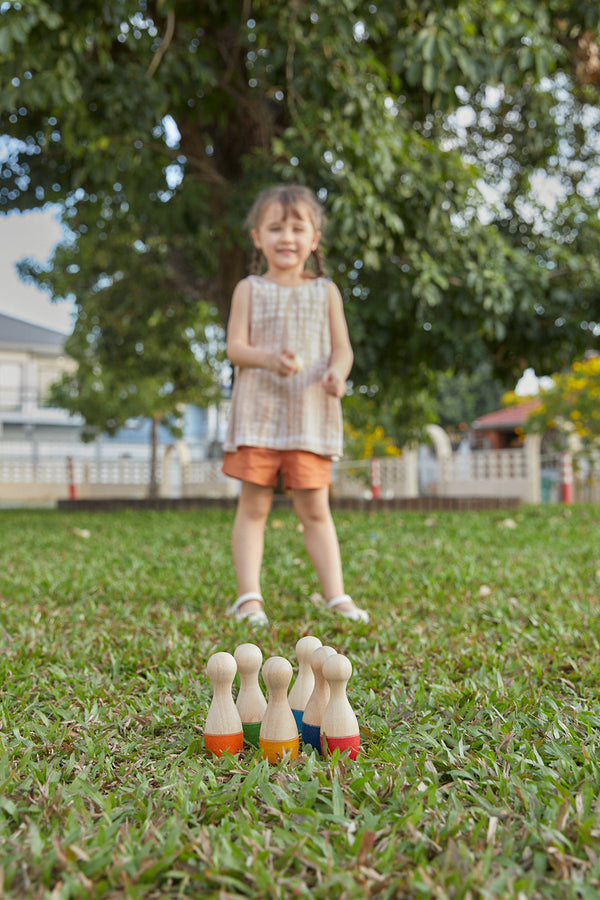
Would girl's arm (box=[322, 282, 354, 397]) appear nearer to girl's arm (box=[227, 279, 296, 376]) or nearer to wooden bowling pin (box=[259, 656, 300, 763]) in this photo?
girl's arm (box=[227, 279, 296, 376])

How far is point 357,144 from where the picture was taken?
5.52 meters

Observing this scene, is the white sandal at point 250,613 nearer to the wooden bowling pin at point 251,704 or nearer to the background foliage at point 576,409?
the wooden bowling pin at point 251,704

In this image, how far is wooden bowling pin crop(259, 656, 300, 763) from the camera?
1356 mm

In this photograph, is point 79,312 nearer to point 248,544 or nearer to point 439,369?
point 439,369

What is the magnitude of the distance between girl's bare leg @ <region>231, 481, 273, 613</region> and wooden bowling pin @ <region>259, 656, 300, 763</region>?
1.31m

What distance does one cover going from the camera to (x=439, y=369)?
8570 millimetres

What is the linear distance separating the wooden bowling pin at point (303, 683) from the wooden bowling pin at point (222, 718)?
130 mm

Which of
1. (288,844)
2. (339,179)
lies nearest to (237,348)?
(288,844)

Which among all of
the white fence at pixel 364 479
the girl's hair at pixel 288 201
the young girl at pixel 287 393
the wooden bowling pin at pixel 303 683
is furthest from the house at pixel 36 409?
the wooden bowling pin at pixel 303 683

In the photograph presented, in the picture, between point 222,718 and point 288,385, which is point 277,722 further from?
point 288,385

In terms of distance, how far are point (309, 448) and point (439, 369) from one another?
6.11 metres

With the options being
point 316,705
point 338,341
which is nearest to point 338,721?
point 316,705

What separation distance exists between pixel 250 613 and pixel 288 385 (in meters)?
0.89

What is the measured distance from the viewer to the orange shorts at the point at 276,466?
2.77m
